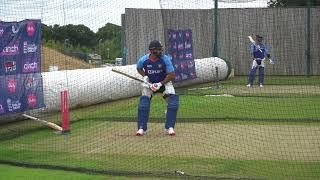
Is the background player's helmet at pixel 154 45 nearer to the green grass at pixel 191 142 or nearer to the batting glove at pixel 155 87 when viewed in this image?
the batting glove at pixel 155 87

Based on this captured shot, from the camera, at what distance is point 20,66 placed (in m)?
11.0

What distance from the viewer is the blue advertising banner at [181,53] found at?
19.4 metres

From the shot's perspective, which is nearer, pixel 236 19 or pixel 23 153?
pixel 23 153

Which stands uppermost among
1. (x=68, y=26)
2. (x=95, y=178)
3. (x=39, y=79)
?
(x=68, y=26)

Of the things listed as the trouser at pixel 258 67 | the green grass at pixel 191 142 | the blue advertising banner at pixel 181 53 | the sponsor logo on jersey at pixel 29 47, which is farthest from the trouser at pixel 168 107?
the trouser at pixel 258 67

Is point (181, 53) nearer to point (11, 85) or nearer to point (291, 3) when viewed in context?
point (291, 3)

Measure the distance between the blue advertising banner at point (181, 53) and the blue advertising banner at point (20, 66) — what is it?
8.24 metres

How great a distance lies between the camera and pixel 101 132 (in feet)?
→ 34.6

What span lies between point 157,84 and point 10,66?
2822mm

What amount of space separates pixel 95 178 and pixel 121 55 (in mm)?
14881

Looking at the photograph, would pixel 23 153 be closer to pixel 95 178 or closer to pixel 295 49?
pixel 95 178

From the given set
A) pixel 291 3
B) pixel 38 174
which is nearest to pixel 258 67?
pixel 291 3

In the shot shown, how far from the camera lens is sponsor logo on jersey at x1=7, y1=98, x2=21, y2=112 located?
35.3 feet

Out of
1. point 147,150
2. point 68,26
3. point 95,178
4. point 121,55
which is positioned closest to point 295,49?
point 121,55
